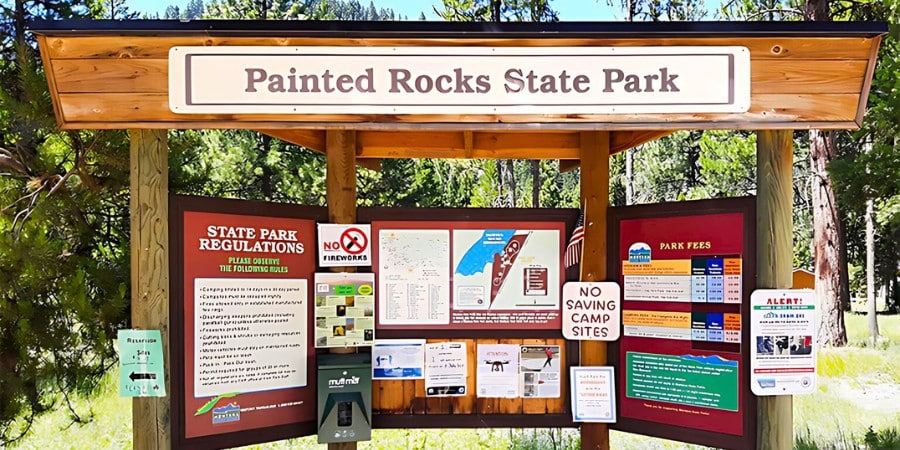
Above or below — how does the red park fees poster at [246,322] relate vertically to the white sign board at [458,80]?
below

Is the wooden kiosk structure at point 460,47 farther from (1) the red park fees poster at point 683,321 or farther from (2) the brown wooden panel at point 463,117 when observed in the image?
(1) the red park fees poster at point 683,321

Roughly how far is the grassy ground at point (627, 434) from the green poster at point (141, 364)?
3.21 m

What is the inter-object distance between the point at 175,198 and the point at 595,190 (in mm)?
2324

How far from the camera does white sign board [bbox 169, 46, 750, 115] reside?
9.52 feet

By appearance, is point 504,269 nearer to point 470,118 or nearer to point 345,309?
point 345,309

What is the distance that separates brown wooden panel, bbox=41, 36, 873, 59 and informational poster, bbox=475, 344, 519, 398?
6.37 feet

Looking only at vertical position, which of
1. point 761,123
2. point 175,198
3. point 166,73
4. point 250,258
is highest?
point 166,73

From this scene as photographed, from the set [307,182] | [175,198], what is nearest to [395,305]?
[175,198]

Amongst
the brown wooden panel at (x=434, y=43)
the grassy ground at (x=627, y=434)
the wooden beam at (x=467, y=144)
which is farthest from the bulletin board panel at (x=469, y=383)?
the grassy ground at (x=627, y=434)

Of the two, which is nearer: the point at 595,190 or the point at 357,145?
the point at 595,190

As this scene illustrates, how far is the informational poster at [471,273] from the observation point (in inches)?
162

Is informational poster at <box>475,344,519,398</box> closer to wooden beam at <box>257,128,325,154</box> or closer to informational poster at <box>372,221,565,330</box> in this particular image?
informational poster at <box>372,221,565,330</box>

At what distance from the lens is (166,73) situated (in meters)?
2.90

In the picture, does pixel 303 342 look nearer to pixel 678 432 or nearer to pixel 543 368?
pixel 543 368
